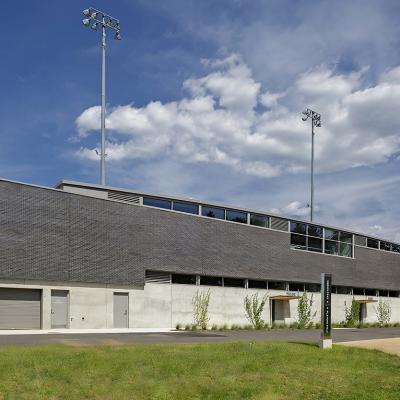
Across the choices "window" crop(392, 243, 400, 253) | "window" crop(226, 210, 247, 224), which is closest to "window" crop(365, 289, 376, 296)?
"window" crop(392, 243, 400, 253)

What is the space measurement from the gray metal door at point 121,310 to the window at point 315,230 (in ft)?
67.5

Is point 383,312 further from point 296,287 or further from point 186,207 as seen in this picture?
point 186,207

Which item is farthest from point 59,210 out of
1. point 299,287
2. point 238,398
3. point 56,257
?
point 299,287

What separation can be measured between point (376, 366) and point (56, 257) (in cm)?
1908

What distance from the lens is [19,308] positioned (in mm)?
30141

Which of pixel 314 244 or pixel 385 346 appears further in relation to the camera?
pixel 314 244

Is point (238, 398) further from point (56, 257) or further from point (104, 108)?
point (104, 108)

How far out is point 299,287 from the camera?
47.7m

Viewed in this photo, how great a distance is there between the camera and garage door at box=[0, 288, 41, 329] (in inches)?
1168

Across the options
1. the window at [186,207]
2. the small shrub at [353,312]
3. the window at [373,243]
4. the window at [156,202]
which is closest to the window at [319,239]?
the window at [373,243]

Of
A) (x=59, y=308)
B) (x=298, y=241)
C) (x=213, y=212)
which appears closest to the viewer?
(x=59, y=308)

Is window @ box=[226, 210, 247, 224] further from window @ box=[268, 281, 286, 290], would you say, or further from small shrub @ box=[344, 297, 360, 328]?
small shrub @ box=[344, 297, 360, 328]

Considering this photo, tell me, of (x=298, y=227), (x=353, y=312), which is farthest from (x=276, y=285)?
(x=353, y=312)

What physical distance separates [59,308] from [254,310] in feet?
52.6
